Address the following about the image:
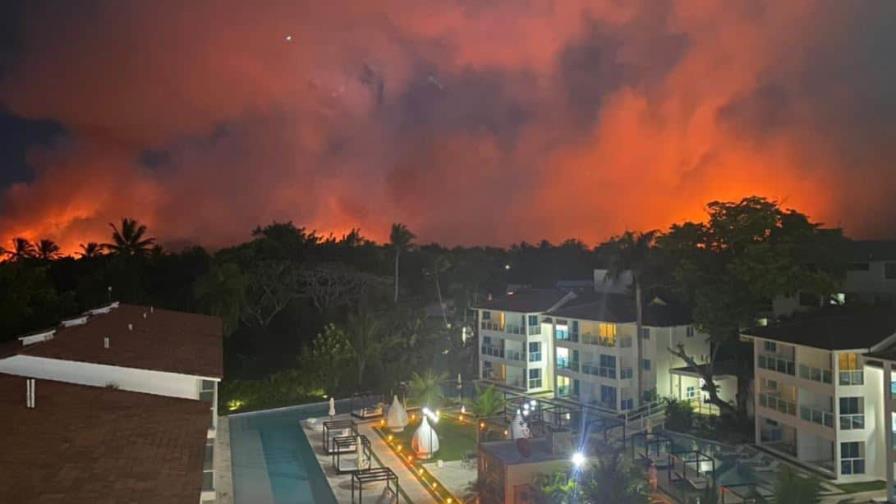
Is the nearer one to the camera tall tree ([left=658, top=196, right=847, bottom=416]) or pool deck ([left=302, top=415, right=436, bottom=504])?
pool deck ([left=302, top=415, right=436, bottom=504])

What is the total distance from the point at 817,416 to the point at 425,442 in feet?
44.5

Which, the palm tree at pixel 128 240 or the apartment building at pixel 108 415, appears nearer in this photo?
the apartment building at pixel 108 415

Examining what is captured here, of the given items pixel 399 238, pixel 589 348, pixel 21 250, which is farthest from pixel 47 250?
pixel 589 348

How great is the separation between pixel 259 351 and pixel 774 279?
29.7 metres

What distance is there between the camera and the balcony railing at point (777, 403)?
23.7m

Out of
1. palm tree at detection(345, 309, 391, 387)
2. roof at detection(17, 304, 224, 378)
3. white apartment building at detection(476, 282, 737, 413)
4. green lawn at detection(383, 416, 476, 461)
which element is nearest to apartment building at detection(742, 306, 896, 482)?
white apartment building at detection(476, 282, 737, 413)

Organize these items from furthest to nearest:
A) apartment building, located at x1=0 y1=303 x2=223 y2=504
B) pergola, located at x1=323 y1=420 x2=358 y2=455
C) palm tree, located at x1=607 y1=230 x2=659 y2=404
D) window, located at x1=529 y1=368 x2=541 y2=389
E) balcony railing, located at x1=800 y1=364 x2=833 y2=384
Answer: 1. window, located at x1=529 y1=368 x2=541 y2=389
2. palm tree, located at x1=607 y1=230 x2=659 y2=404
3. pergola, located at x1=323 y1=420 x2=358 y2=455
4. balcony railing, located at x1=800 y1=364 x2=833 y2=384
5. apartment building, located at x1=0 y1=303 x2=223 y2=504

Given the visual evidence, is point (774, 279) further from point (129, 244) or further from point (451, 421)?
point (129, 244)

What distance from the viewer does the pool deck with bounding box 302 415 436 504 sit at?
20.7m

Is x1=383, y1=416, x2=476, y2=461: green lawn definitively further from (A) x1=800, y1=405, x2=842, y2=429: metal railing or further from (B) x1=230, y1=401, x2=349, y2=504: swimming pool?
(A) x1=800, y1=405, x2=842, y2=429: metal railing

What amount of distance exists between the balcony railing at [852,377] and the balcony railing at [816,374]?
35 cm

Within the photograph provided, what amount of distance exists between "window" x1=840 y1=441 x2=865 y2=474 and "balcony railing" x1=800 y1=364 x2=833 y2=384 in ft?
6.89

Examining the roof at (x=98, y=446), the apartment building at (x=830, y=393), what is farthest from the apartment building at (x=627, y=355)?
the roof at (x=98, y=446)

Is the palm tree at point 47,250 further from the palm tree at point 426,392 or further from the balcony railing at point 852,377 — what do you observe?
the balcony railing at point 852,377
